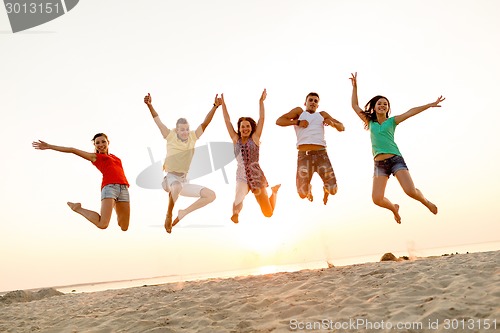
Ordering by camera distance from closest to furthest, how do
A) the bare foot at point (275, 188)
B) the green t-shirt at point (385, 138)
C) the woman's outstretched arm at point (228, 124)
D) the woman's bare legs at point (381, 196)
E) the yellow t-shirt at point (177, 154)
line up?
the green t-shirt at point (385, 138) → the woman's bare legs at point (381, 196) → the yellow t-shirt at point (177, 154) → the woman's outstretched arm at point (228, 124) → the bare foot at point (275, 188)

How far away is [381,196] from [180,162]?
411cm

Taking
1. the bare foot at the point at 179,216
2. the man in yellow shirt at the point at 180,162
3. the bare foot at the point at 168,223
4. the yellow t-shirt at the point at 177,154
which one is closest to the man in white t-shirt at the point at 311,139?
the man in yellow shirt at the point at 180,162

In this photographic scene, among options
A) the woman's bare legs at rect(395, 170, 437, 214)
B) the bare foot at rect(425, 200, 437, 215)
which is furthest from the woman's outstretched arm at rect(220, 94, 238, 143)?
the bare foot at rect(425, 200, 437, 215)

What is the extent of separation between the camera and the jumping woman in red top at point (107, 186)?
354 inches

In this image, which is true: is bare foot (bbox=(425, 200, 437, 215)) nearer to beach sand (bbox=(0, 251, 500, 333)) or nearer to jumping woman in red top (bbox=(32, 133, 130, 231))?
beach sand (bbox=(0, 251, 500, 333))

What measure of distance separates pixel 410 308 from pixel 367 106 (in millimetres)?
4744

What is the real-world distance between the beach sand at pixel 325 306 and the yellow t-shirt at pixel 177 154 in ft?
8.23

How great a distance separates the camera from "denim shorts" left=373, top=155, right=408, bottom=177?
336 inches

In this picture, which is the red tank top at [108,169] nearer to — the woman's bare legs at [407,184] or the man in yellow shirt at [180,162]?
the man in yellow shirt at [180,162]

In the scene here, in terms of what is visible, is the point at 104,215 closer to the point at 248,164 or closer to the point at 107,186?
the point at 107,186

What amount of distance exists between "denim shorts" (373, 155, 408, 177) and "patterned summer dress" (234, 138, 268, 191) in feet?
7.99

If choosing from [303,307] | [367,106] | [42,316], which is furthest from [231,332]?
[367,106]

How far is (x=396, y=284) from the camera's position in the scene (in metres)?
6.54

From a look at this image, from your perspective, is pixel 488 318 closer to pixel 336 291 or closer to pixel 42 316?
pixel 336 291
